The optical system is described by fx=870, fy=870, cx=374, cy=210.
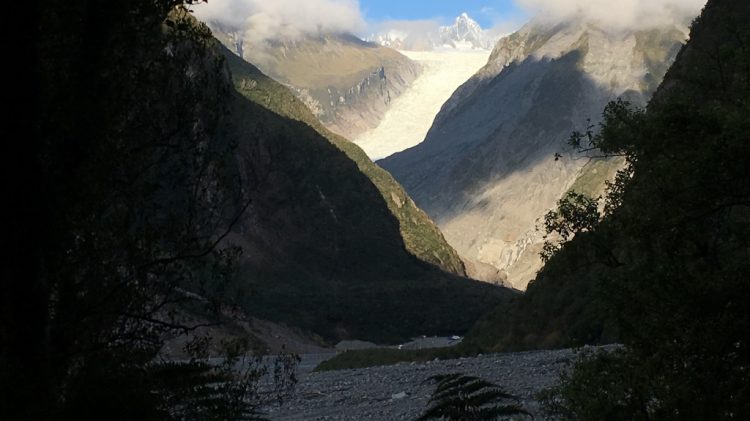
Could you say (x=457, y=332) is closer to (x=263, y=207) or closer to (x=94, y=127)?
(x=263, y=207)

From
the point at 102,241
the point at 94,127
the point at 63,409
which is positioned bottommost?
the point at 63,409

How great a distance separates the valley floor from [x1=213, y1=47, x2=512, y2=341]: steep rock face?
7236 centimetres

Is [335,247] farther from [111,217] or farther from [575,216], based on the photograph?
[111,217]

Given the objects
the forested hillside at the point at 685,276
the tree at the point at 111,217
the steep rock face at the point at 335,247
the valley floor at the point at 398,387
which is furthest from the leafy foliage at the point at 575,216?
the steep rock face at the point at 335,247

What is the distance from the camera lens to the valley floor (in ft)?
88.8

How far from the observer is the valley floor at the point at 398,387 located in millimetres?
27062

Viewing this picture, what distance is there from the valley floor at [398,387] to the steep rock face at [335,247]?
72.4 m

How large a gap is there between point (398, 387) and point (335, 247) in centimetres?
10766

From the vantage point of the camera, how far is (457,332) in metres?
113

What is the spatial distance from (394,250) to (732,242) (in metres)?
131

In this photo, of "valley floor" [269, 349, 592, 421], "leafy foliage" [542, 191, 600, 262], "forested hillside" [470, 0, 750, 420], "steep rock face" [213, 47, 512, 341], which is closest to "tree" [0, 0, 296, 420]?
"forested hillside" [470, 0, 750, 420]

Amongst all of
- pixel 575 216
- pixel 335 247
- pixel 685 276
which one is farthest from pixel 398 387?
pixel 335 247

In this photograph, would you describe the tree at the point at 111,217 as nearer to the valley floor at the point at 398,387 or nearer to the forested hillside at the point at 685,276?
the forested hillside at the point at 685,276

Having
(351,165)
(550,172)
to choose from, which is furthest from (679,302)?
(550,172)
